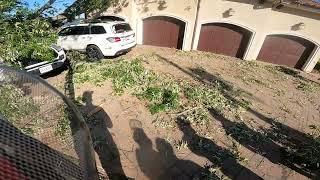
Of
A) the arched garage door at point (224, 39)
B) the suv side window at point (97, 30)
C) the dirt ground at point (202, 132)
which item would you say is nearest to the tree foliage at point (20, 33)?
the dirt ground at point (202, 132)

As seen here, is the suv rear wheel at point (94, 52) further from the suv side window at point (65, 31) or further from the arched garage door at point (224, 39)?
the arched garage door at point (224, 39)

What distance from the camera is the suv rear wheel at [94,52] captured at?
13.4m

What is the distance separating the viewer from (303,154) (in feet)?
24.4

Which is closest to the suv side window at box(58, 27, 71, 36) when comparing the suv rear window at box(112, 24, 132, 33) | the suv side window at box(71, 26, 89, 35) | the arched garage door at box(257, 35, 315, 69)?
the suv side window at box(71, 26, 89, 35)

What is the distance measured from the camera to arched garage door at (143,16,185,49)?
55.5 ft

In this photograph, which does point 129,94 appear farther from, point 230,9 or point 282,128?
point 230,9

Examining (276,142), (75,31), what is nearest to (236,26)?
(75,31)

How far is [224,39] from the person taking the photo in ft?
54.0

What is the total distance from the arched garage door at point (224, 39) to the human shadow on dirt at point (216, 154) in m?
9.94

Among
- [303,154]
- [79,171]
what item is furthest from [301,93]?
[79,171]

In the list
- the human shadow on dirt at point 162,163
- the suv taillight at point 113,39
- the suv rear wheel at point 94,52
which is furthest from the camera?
the suv rear wheel at point 94,52

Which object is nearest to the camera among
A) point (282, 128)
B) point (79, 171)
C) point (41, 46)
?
point (79, 171)

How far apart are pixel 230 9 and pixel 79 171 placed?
595 inches

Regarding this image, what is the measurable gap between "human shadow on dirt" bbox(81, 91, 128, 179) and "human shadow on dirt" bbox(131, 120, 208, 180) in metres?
0.60
